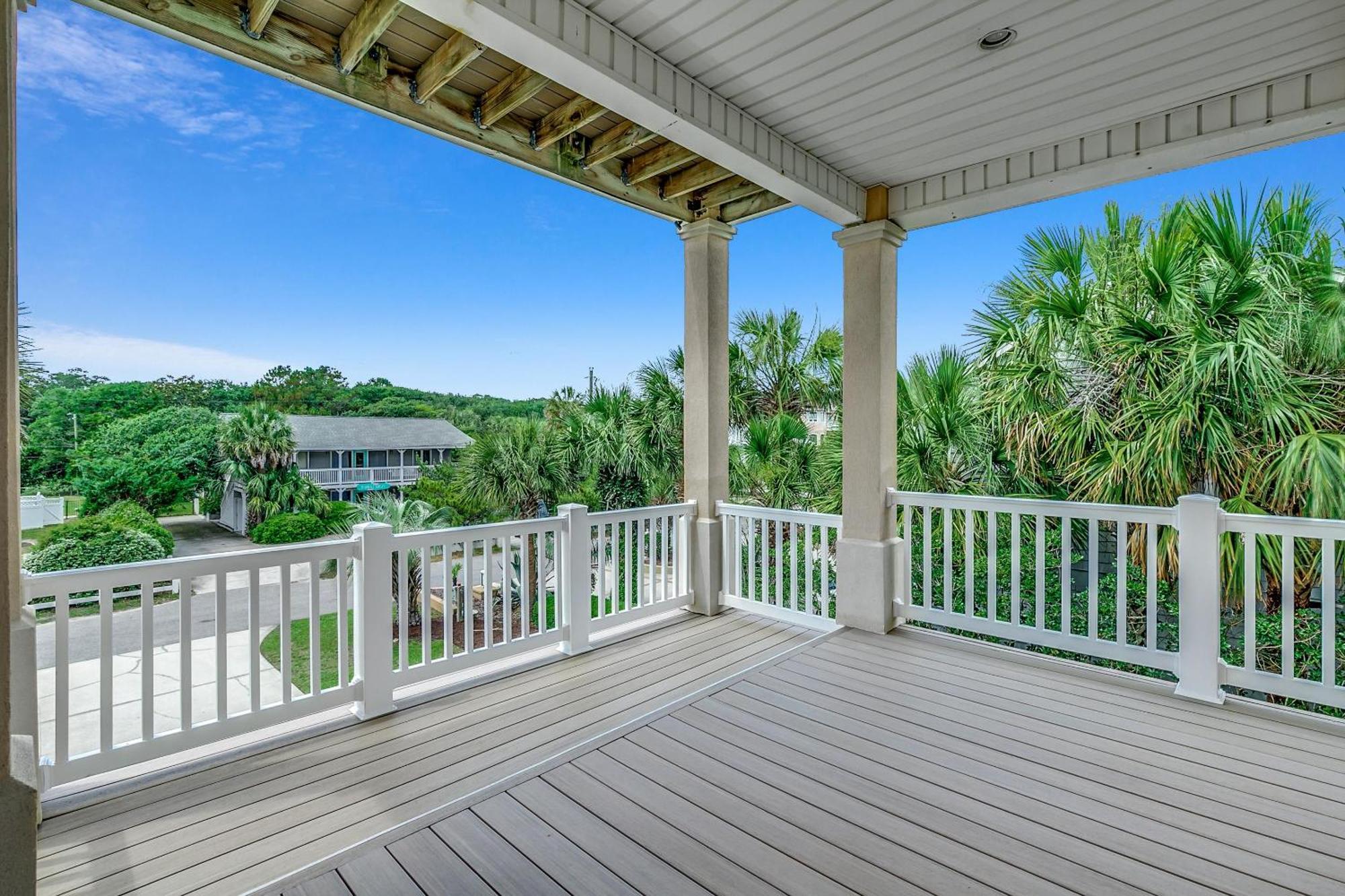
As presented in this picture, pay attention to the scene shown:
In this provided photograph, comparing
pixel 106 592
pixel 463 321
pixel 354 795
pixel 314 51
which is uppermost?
pixel 463 321

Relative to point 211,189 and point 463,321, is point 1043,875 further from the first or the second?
point 463,321

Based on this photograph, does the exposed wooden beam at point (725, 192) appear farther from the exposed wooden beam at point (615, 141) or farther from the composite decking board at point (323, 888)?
the composite decking board at point (323, 888)

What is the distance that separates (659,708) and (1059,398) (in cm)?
427

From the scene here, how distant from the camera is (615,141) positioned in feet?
11.7

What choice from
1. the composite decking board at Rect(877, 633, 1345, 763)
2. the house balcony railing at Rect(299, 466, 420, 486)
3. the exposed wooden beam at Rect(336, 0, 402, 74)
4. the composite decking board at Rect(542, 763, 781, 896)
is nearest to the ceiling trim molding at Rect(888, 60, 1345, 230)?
the composite decking board at Rect(877, 633, 1345, 763)

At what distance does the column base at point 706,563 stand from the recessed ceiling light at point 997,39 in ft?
10.3

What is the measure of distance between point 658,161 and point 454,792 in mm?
3493

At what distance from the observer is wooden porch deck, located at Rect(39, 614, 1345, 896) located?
1.82 metres

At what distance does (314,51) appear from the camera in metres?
2.68

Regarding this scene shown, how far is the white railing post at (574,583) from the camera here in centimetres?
371

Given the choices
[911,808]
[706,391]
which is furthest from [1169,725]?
[706,391]

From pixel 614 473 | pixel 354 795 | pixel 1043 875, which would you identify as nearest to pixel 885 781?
pixel 1043 875

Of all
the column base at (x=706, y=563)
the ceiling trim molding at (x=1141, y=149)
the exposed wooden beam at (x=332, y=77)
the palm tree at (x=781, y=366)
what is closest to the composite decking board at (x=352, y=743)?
the column base at (x=706, y=563)

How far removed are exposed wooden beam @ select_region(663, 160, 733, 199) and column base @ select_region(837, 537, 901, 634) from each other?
2.51 m
